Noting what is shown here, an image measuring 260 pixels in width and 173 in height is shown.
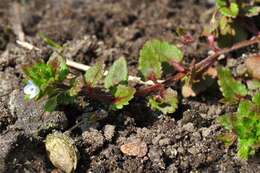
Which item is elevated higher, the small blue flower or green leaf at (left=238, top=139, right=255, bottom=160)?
the small blue flower

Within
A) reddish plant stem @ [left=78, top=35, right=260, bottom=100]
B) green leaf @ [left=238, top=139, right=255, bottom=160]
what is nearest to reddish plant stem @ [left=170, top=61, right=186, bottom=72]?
reddish plant stem @ [left=78, top=35, right=260, bottom=100]

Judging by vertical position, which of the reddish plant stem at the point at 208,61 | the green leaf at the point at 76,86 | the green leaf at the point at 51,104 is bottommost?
the reddish plant stem at the point at 208,61

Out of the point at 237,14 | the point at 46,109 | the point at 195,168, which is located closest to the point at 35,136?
the point at 46,109

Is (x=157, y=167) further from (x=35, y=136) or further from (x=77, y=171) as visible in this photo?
(x=35, y=136)

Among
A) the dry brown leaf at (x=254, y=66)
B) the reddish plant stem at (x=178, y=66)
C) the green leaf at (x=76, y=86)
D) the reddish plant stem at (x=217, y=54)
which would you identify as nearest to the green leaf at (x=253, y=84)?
the dry brown leaf at (x=254, y=66)

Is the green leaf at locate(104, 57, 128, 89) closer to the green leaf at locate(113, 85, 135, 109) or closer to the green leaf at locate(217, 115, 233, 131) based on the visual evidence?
the green leaf at locate(113, 85, 135, 109)

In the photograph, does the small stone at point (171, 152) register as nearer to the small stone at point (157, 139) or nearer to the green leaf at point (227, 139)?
the small stone at point (157, 139)

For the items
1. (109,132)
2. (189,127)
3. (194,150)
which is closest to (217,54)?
(189,127)

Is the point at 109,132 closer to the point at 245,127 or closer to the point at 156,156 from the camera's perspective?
the point at 156,156
